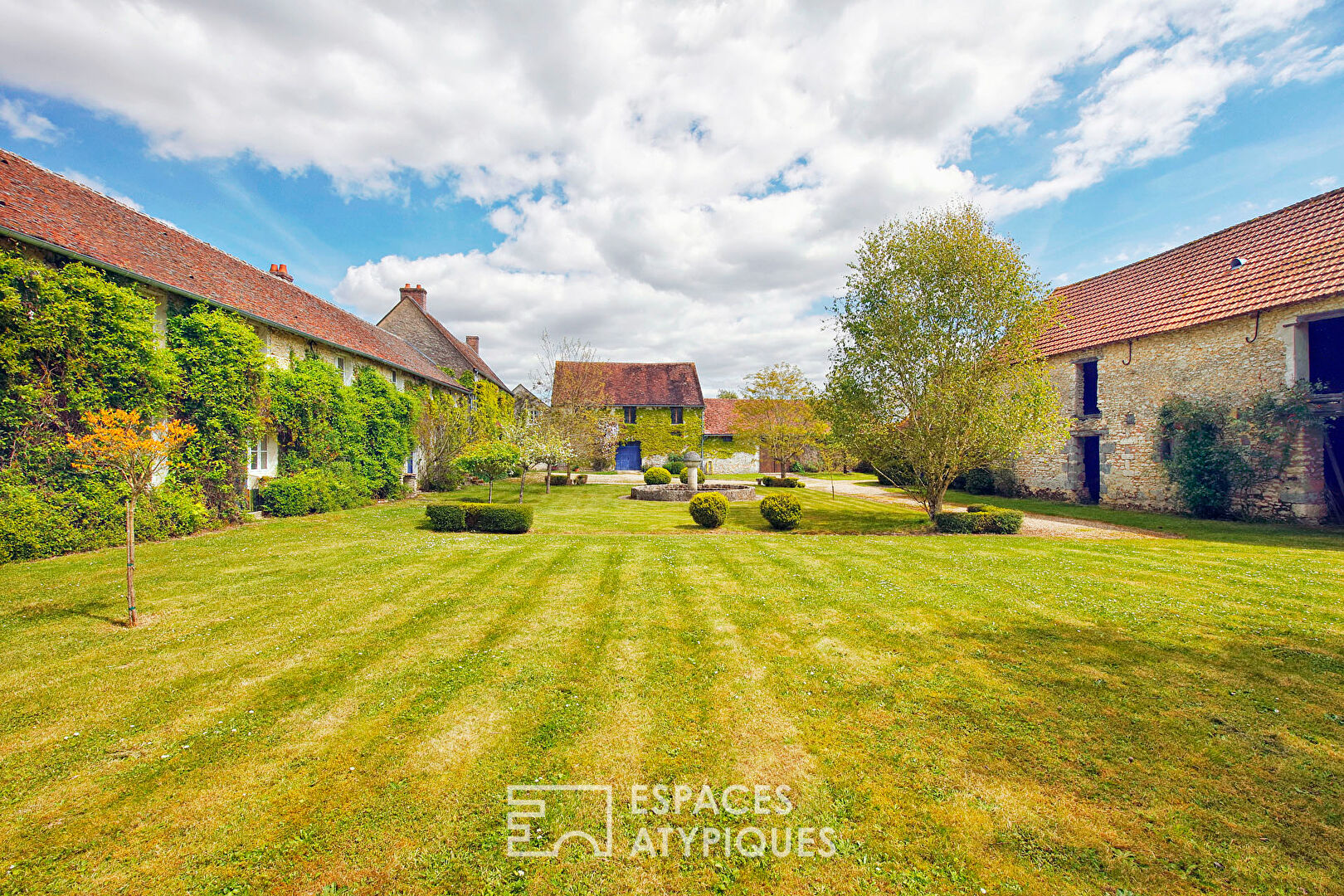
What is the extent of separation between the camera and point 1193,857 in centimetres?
299

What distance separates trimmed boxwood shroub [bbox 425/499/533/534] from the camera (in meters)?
13.4

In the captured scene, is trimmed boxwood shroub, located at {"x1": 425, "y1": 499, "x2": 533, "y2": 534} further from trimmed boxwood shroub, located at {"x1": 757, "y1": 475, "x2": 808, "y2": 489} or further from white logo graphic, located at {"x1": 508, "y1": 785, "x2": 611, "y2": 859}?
trimmed boxwood shroub, located at {"x1": 757, "y1": 475, "x2": 808, "y2": 489}

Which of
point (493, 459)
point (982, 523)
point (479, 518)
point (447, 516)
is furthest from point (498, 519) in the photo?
point (982, 523)

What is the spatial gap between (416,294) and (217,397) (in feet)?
70.6

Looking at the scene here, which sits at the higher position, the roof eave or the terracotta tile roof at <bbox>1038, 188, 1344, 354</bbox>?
the terracotta tile roof at <bbox>1038, 188, 1344, 354</bbox>

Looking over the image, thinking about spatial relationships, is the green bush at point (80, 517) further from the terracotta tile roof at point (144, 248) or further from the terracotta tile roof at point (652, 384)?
the terracotta tile roof at point (652, 384)

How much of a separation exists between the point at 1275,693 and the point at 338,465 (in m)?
21.2

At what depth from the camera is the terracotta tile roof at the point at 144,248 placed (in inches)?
425

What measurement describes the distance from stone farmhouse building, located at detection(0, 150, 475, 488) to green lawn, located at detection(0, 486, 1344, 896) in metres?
6.83

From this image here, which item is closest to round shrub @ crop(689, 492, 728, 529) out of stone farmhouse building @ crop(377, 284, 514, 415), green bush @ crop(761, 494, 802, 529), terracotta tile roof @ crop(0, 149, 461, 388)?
green bush @ crop(761, 494, 802, 529)

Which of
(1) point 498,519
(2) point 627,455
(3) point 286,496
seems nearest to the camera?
(1) point 498,519

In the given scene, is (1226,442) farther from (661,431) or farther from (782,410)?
(661,431)

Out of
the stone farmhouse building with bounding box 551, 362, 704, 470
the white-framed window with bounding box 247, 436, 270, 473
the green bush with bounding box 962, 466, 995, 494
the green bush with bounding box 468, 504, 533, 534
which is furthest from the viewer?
the stone farmhouse building with bounding box 551, 362, 704, 470

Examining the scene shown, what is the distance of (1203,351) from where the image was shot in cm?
1561
